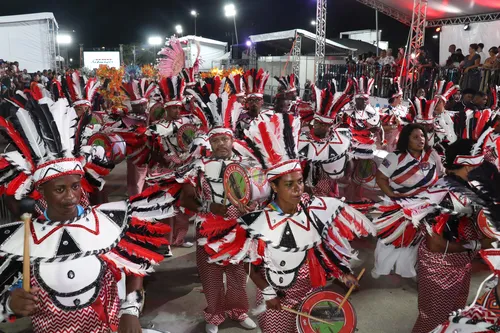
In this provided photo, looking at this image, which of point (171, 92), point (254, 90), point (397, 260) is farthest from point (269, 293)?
point (254, 90)

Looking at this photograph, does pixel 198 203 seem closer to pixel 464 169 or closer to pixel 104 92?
pixel 464 169

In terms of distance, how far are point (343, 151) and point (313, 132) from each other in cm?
43

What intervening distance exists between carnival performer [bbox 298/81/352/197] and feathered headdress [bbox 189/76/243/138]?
1214 mm

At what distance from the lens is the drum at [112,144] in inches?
196

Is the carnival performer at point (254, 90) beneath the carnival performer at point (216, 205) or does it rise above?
above

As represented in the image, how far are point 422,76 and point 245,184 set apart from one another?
10174 millimetres

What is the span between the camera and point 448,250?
10.5 ft

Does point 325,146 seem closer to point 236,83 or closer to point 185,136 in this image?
point 185,136

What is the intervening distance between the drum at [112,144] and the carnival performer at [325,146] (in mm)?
2179

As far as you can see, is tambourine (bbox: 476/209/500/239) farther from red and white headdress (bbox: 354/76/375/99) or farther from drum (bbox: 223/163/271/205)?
red and white headdress (bbox: 354/76/375/99)

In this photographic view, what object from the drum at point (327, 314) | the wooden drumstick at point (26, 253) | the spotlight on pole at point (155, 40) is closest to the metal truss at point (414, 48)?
the drum at point (327, 314)

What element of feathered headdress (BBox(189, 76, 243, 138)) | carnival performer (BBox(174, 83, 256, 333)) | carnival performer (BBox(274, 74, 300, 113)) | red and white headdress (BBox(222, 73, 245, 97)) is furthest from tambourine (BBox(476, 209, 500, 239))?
red and white headdress (BBox(222, 73, 245, 97))

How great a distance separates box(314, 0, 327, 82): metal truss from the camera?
15848 millimetres

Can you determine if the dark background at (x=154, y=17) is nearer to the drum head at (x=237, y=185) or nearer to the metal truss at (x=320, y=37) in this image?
the metal truss at (x=320, y=37)
